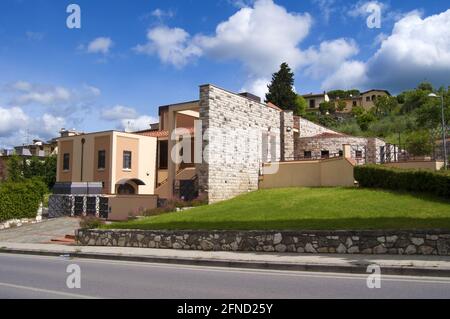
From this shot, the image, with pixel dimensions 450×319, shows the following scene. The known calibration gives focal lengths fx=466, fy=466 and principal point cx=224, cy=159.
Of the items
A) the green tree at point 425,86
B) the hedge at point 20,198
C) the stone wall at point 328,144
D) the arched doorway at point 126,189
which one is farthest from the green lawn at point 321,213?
the green tree at point 425,86

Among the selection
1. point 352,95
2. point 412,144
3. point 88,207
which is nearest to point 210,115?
point 88,207

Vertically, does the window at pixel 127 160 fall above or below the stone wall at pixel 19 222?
above

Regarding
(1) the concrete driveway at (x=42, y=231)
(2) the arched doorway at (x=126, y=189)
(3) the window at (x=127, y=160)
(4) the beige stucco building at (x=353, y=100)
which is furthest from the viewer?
(4) the beige stucco building at (x=353, y=100)

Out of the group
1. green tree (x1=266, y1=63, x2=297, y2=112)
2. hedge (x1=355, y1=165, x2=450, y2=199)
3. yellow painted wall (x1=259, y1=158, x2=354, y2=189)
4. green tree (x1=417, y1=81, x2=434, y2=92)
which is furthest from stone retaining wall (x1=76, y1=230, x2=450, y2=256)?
green tree (x1=417, y1=81, x2=434, y2=92)

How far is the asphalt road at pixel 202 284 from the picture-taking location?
29.1ft

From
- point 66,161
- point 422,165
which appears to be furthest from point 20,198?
point 422,165

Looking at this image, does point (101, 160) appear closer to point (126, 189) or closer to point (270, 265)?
point (126, 189)

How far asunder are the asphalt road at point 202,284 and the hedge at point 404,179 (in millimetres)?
9720

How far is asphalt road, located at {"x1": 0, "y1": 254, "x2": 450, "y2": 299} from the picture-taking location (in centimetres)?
886

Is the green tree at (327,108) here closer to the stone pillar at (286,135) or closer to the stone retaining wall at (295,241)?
the stone pillar at (286,135)

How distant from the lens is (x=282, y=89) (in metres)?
68.2

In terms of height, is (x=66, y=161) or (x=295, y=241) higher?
(x=66, y=161)

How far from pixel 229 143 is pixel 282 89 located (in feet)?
140
